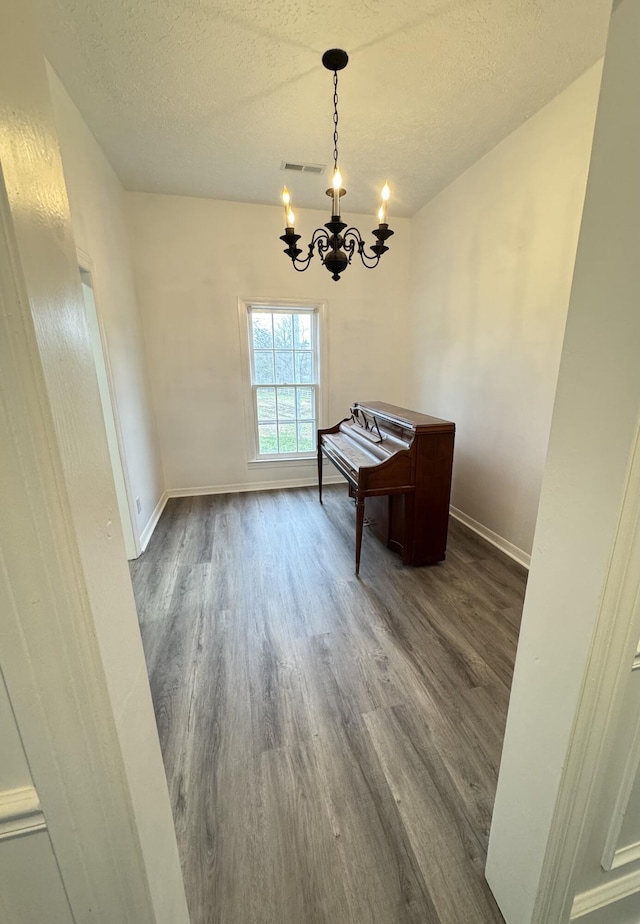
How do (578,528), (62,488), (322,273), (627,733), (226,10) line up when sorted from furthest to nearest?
(322,273) → (226,10) → (627,733) → (578,528) → (62,488)

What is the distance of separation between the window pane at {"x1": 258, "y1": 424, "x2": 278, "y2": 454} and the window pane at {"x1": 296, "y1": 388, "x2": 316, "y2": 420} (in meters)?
0.35

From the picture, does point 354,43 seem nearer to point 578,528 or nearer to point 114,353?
point 114,353

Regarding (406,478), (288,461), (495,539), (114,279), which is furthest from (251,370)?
(495,539)

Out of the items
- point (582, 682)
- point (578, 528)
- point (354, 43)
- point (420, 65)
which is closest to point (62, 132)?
point (354, 43)

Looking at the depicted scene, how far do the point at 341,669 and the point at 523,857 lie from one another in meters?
0.95

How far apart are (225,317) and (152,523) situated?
214cm

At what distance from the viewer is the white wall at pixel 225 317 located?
3.40 metres

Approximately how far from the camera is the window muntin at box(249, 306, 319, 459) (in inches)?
153

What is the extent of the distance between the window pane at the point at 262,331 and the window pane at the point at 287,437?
0.89 meters

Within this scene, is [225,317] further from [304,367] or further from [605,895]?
[605,895]

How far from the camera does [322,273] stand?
373 centimetres

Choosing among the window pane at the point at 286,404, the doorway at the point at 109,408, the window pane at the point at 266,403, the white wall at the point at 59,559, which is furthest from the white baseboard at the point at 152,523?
the white wall at the point at 59,559

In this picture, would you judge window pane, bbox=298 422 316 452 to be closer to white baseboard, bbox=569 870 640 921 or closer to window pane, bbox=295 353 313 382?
window pane, bbox=295 353 313 382

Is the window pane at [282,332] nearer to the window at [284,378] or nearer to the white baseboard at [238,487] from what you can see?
the window at [284,378]
